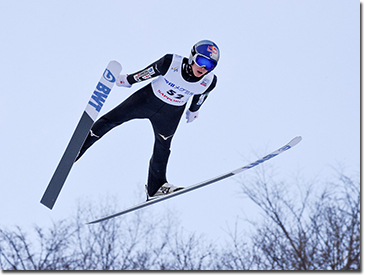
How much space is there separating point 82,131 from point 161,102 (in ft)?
2.77

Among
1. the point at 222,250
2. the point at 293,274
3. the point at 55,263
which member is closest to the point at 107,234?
the point at 55,263

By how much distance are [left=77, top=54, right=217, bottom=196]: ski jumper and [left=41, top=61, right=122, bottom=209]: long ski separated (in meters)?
0.24

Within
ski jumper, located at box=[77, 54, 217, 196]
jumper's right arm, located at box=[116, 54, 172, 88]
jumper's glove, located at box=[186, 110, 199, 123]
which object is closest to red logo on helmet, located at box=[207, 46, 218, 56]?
ski jumper, located at box=[77, 54, 217, 196]

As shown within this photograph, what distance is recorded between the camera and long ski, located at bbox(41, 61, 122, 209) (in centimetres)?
397

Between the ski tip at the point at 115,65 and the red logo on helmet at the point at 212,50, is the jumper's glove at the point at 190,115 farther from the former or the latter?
the ski tip at the point at 115,65

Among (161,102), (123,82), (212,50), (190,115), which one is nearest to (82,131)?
(123,82)

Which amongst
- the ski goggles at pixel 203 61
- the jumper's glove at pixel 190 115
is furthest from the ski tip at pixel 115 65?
the jumper's glove at pixel 190 115

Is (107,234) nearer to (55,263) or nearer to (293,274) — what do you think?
(55,263)

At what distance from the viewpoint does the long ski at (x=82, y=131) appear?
397 centimetres

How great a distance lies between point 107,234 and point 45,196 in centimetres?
803

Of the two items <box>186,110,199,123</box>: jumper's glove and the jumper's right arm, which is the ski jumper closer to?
the jumper's right arm

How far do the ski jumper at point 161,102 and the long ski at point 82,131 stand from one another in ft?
0.80

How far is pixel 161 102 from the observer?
4.45 m

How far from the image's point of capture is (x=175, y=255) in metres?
11.2
